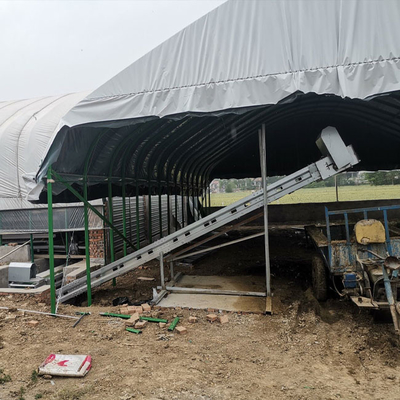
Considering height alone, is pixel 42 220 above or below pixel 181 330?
above

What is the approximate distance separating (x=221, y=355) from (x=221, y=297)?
2334mm

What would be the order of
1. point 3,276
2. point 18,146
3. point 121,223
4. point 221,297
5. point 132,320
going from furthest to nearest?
point 18,146 < point 121,223 < point 3,276 < point 221,297 < point 132,320

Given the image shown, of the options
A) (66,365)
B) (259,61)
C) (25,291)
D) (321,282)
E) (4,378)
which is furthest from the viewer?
(25,291)

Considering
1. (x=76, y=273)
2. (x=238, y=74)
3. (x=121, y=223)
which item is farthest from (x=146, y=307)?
(x=121, y=223)

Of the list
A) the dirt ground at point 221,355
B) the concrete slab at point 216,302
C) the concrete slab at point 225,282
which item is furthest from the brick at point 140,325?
the concrete slab at point 225,282

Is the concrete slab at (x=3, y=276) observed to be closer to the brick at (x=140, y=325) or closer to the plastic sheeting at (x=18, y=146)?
the plastic sheeting at (x=18, y=146)

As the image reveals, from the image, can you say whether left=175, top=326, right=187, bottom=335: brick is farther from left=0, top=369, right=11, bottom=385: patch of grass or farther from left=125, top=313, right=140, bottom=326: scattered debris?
left=0, top=369, right=11, bottom=385: patch of grass

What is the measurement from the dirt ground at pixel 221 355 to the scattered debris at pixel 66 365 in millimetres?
84

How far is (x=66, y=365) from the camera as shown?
4035 mm

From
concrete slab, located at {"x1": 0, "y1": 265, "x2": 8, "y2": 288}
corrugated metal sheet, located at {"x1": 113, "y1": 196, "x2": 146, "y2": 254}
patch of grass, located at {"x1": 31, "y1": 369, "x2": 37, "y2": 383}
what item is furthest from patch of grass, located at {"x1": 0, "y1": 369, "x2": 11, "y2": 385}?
corrugated metal sheet, located at {"x1": 113, "y1": 196, "x2": 146, "y2": 254}

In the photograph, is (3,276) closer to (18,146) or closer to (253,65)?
(18,146)

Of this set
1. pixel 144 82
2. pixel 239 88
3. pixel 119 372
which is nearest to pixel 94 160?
pixel 144 82

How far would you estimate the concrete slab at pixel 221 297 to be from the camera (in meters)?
6.16

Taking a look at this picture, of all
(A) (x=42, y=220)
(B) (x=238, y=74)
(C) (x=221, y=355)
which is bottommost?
(C) (x=221, y=355)
